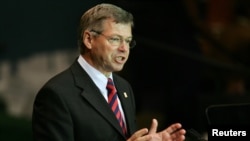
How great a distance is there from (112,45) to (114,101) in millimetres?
202

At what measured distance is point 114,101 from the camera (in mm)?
2365

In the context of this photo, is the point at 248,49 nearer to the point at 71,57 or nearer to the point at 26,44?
the point at 71,57

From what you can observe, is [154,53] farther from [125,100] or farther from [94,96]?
[94,96]

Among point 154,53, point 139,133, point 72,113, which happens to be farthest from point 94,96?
point 154,53

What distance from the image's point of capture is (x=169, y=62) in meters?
5.51

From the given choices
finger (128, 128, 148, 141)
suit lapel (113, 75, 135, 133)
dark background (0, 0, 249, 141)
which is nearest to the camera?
finger (128, 128, 148, 141)

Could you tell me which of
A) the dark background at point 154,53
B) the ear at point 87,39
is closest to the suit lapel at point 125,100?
the ear at point 87,39

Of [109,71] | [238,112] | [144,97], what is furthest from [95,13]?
[144,97]

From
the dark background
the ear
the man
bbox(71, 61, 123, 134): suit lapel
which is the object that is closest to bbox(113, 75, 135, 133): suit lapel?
the man

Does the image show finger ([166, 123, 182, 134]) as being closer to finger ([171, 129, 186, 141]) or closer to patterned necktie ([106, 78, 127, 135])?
finger ([171, 129, 186, 141])

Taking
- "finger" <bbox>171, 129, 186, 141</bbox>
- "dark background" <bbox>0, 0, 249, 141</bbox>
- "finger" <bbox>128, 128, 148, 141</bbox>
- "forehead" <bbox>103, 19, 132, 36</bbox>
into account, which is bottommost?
"dark background" <bbox>0, 0, 249, 141</bbox>

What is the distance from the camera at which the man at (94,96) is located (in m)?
2.20

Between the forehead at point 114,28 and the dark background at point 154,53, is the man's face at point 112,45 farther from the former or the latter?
the dark background at point 154,53

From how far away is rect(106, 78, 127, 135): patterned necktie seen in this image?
233 cm
